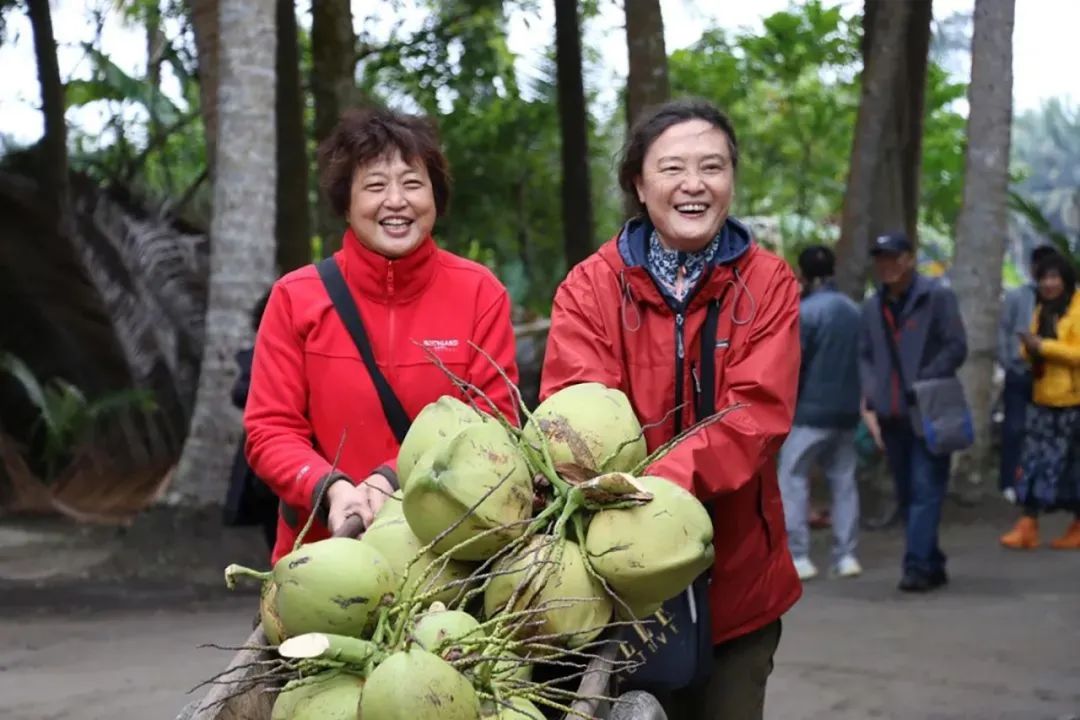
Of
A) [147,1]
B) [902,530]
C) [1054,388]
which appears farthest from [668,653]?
[147,1]

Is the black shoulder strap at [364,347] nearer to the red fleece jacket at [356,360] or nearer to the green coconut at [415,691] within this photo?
the red fleece jacket at [356,360]

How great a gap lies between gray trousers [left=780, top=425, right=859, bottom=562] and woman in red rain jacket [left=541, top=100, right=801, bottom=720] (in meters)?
6.69

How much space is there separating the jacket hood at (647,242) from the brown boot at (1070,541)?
861cm

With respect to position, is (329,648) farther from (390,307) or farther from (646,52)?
(646,52)

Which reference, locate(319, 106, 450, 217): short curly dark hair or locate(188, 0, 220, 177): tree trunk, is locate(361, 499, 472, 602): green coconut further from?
locate(188, 0, 220, 177): tree trunk

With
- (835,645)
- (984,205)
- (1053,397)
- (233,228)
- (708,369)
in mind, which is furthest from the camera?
(984,205)

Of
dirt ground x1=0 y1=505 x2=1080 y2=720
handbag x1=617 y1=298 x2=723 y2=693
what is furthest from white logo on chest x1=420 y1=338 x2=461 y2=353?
dirt ground x1=0 y1=505 x2=1080 y2=720

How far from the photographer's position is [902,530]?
13570 millimetres

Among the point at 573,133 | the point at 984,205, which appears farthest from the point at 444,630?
the point at 573,133

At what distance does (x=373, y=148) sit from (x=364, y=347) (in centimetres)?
48

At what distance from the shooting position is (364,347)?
4484 mm

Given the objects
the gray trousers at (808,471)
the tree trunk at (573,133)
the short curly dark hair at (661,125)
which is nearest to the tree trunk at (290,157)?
the tree trunk at (573,133)

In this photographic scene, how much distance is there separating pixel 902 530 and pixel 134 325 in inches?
245

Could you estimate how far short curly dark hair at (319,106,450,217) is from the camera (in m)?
4.46
